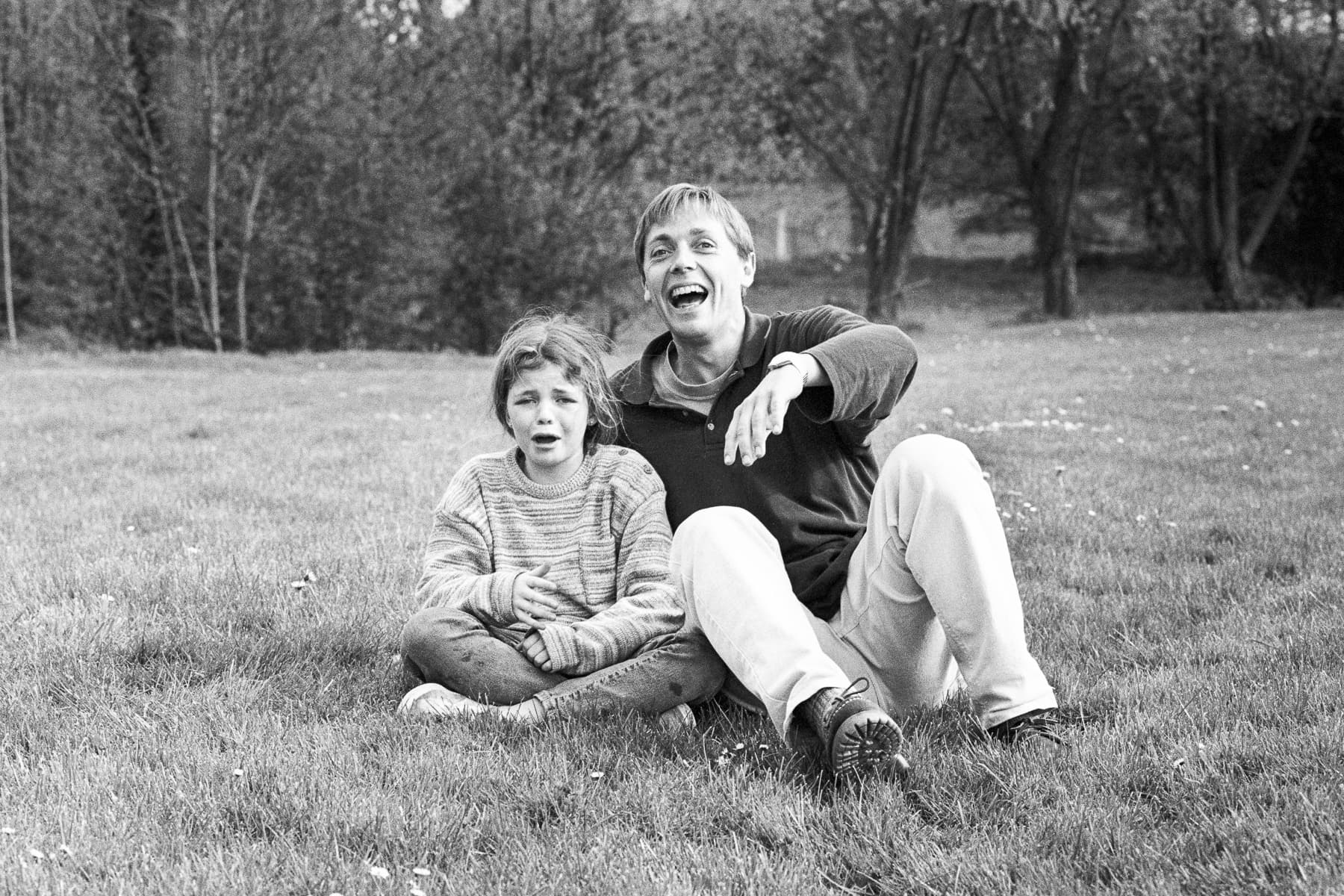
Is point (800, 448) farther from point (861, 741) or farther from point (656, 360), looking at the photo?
point (861, 741)

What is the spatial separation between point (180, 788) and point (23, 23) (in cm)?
1866

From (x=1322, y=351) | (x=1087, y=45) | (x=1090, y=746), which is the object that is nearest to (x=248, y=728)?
(x=1090, y=746)

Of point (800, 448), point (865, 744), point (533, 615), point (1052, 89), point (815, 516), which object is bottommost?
point (865, 744)

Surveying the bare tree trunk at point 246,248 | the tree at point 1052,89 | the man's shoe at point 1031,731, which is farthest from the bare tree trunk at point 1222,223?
the man's shoe at point 1031,731

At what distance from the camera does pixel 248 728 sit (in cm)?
328

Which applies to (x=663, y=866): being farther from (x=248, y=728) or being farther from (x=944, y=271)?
(x=944, y=271)

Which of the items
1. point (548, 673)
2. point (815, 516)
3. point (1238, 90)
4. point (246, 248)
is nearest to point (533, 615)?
point (548, 673)

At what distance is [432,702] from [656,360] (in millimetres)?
1207

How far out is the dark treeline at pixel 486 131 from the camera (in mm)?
16672

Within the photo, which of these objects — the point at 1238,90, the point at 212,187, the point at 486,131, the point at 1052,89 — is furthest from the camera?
the point at 1052,89

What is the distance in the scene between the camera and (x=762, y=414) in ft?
9.67

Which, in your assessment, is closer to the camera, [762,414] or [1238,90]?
[762,414]

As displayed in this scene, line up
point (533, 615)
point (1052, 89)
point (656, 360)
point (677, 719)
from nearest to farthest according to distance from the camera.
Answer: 1. point (677, 719)
2. point (533, 615)
3. point (656, 360)
4. point (1052, 89)

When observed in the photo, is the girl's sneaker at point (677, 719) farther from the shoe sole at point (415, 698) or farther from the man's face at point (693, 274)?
the man's face at point (693, 274)
